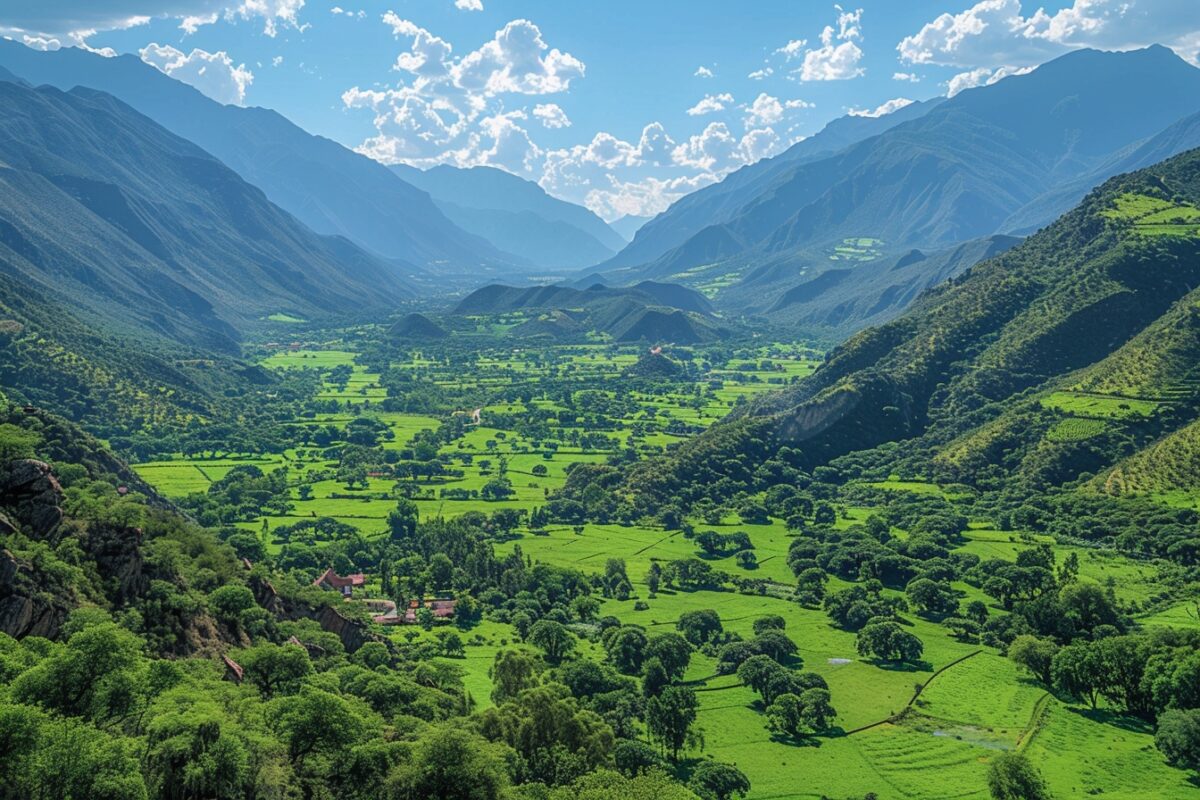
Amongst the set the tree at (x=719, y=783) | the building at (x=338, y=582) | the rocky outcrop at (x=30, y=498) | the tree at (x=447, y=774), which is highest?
the rocky outcrop at (x=30, y=498)

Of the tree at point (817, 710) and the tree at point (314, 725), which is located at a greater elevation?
the tree at point (314, 725)

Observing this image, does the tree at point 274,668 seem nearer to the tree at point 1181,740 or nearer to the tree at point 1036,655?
the tree at point 1181,740

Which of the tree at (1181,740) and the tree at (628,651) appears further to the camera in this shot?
the tree at (628,651)

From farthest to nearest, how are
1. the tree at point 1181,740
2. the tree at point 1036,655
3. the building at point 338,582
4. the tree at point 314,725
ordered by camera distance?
the building at point 338,582
the tree at point 1036,655
the tree at point 1181,740
the tree at point 314,725

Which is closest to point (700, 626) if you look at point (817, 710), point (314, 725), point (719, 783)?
point (817, 710)

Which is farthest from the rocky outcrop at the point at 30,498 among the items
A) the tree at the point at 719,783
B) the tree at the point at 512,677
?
the tree at the point at 719,783

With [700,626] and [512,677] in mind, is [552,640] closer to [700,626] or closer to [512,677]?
[512,677]

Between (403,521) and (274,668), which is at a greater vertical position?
(274,668)

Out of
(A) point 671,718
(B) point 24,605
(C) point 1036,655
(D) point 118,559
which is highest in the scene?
(D) point 118,559

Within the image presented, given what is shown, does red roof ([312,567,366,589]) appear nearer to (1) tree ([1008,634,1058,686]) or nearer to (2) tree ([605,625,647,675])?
(2) tree ([605,625,647,675])
